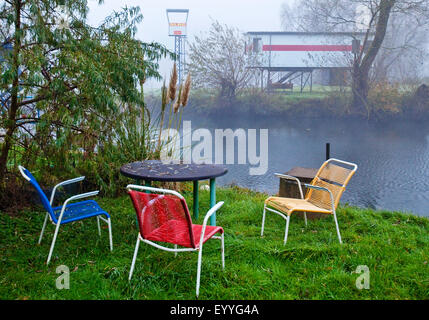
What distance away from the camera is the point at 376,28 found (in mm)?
13711

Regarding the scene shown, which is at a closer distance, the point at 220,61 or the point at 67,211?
the point at 67,211

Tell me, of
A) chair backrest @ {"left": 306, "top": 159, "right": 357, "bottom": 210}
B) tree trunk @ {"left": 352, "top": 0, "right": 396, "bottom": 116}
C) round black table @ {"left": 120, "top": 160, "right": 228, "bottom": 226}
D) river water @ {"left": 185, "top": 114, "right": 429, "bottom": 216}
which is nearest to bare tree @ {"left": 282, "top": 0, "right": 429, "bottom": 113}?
tree trunk @ {"left": 352, "top": 0, "right": 396, "bottom": 116}

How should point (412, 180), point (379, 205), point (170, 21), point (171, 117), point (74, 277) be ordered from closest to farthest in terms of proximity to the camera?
Answer: point (74, 277)
point (171, 117)
point (379, 205)
point (412, 180)
point (170, 21)

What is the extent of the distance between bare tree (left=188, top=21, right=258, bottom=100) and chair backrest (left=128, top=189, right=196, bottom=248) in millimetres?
12125

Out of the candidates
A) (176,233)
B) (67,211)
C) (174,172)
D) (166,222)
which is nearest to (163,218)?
(166,222)

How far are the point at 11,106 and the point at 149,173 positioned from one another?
5.23 feet

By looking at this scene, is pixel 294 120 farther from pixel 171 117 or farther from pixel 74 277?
pixel 74 277

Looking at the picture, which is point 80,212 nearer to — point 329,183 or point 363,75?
point 329,183

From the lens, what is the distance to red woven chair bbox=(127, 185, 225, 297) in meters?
2.02

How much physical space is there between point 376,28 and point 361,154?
6182 millimetres

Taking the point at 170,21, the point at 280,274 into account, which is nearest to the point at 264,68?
the point at 170,21

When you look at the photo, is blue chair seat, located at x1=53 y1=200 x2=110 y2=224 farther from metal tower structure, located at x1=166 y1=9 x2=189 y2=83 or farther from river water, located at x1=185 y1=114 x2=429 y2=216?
metal tower structure, located at x1=166 y1=9 x2=189 y2=83

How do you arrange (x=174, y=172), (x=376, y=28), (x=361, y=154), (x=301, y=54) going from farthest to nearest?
(x=301, y=54)
(x=376, y=28)
(x=361, y=154)
(x=174, y=172)

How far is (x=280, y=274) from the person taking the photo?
2.34m
